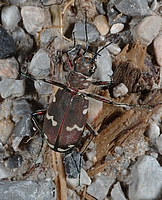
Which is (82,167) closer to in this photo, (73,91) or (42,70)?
(73,91)

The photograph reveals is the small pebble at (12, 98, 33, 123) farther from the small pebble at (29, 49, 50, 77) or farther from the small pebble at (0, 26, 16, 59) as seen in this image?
the small pebble at (0, 26, 16, 59)

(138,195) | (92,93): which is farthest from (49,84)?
(138,195)

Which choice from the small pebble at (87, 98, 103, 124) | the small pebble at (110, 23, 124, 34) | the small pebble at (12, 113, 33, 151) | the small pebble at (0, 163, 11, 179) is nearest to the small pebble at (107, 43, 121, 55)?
the small pebble at (110, 23, 124, 34)

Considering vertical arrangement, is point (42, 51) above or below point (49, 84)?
above

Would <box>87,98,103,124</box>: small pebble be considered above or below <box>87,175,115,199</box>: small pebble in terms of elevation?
above

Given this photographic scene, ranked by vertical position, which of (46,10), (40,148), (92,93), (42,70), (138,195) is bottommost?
(138,195)

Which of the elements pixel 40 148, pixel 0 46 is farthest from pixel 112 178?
pixel 0 46

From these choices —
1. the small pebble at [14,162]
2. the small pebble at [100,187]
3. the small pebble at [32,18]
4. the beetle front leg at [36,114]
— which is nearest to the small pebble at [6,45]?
the small pebble at [32,18]
